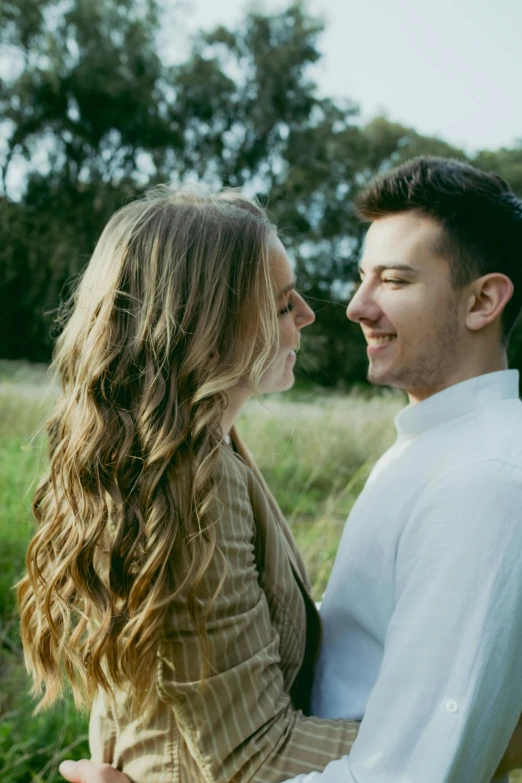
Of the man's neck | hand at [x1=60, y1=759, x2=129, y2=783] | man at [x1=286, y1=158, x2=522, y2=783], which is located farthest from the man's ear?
hand at [x1=60, y1=759, x2=129, y2=783]

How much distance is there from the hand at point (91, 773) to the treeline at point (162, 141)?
48.6 feet

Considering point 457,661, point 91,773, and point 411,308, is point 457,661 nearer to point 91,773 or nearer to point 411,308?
point 91,773

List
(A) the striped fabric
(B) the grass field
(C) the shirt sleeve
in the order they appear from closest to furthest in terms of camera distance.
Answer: (C) the shirt sleeve, (A) the striped fabric, (B) the grass field

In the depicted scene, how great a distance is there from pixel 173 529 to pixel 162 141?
23.4 metres

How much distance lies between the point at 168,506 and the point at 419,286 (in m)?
1.11

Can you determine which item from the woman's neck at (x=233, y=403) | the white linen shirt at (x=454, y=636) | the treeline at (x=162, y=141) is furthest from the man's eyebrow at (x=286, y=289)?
the treeline at (x=162, y=141)

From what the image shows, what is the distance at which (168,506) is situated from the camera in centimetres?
156

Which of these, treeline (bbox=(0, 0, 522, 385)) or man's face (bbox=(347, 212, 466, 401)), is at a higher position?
treeline (bbox=(0, 0, 522, 385))

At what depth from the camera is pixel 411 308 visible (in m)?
2.13

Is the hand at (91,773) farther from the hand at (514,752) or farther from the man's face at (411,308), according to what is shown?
the man's face at (411,308)

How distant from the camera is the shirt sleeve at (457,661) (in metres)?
1.37

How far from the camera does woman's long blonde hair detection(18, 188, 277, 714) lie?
154cm

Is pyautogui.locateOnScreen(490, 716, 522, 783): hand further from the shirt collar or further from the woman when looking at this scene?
the shirt collar

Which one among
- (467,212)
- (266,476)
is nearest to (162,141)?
(266,476)
